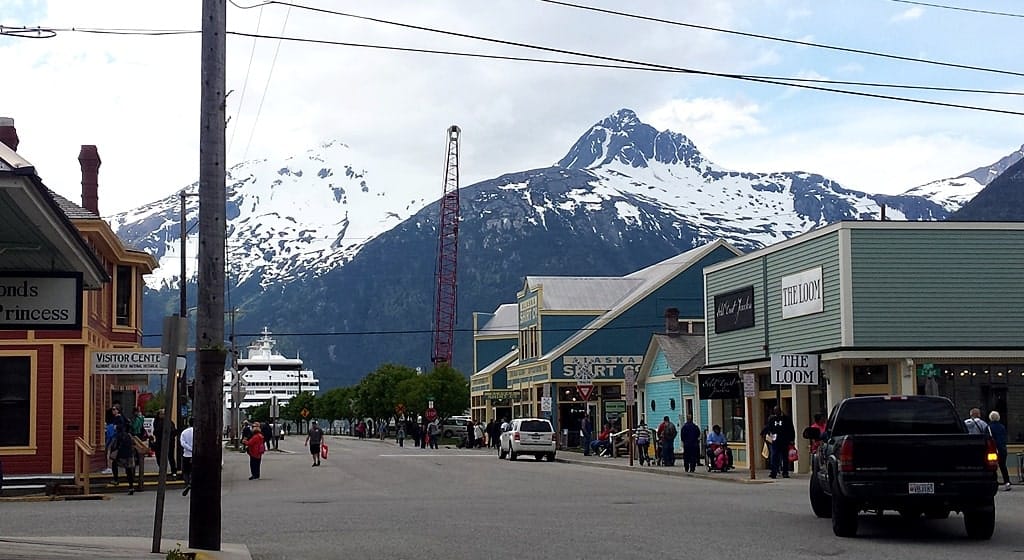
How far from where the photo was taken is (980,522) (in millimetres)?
17266

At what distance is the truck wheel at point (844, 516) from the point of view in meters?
17.4

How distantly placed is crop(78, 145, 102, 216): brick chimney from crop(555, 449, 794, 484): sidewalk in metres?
19.0

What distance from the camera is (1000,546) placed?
54.0 ft

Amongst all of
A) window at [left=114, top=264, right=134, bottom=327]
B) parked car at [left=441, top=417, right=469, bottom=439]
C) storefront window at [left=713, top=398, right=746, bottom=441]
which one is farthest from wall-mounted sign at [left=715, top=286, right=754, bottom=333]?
parked car at [left=441, top=417, right=469, bottom=439]

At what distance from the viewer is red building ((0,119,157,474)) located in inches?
543

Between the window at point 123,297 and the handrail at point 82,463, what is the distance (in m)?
12.9

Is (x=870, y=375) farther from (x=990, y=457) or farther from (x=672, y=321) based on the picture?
(x=672, y=321)

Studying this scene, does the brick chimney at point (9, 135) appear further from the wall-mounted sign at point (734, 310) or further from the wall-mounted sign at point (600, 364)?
the wall-mounted sign at point (600, 364)

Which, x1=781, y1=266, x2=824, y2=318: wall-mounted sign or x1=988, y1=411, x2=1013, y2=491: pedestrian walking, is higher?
x1=781, y1=266, x2=824, y2=318: wall-mounted sign

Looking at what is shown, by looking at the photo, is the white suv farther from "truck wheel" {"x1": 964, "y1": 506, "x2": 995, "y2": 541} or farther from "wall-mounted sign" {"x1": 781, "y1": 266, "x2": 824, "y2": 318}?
"truck wheel" {"x1": 964, "y1": 506, "x2": 995, "y2": 541}

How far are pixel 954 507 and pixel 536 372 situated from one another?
5650cm

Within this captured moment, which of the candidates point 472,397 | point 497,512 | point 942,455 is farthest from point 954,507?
point 472,397

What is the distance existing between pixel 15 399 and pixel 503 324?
66917 millimetres

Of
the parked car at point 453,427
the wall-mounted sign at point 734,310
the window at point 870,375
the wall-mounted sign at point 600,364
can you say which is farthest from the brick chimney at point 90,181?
the parked car at point 453,427
